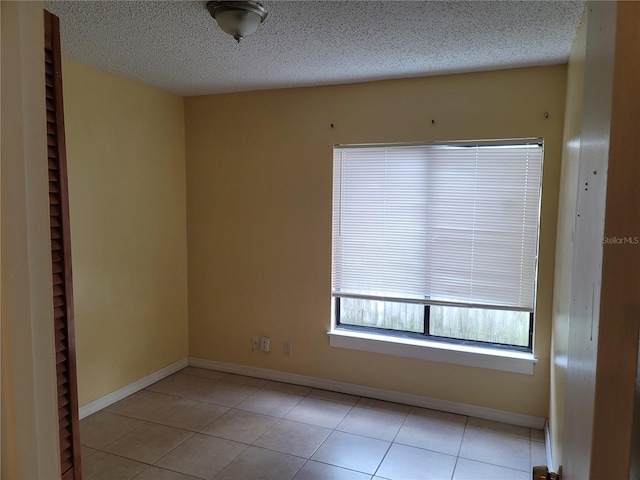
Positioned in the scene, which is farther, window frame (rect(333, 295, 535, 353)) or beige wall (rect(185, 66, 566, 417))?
window frame (rect(333, 295, 535, 353))

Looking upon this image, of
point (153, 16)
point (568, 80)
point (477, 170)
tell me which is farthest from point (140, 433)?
point (568, 80)

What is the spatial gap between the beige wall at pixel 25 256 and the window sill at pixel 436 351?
9.42 ft

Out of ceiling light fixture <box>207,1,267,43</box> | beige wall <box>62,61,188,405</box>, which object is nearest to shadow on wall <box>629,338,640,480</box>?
ceiling light fixture <box>207,1,267,43</box>

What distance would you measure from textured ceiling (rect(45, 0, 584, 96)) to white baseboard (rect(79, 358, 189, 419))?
95.1 inches

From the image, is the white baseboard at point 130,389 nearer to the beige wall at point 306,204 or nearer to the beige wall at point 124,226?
the beige wall at point 124,226

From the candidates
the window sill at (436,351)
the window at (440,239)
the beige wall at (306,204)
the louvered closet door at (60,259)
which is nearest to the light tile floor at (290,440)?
the beige wall at (306,204)

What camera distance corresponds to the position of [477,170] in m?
3.08

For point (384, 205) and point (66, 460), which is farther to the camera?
point (384, 205)

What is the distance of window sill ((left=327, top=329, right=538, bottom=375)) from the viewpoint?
305 centimetres

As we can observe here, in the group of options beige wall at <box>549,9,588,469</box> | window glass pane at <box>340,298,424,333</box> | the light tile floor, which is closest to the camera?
beige wall at <box>549,9,588,469</box>

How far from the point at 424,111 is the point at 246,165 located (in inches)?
60.3

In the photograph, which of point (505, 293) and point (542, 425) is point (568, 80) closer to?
point (505, 293)

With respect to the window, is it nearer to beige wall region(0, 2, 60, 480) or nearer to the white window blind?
the white window blind

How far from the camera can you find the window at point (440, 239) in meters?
3.02
